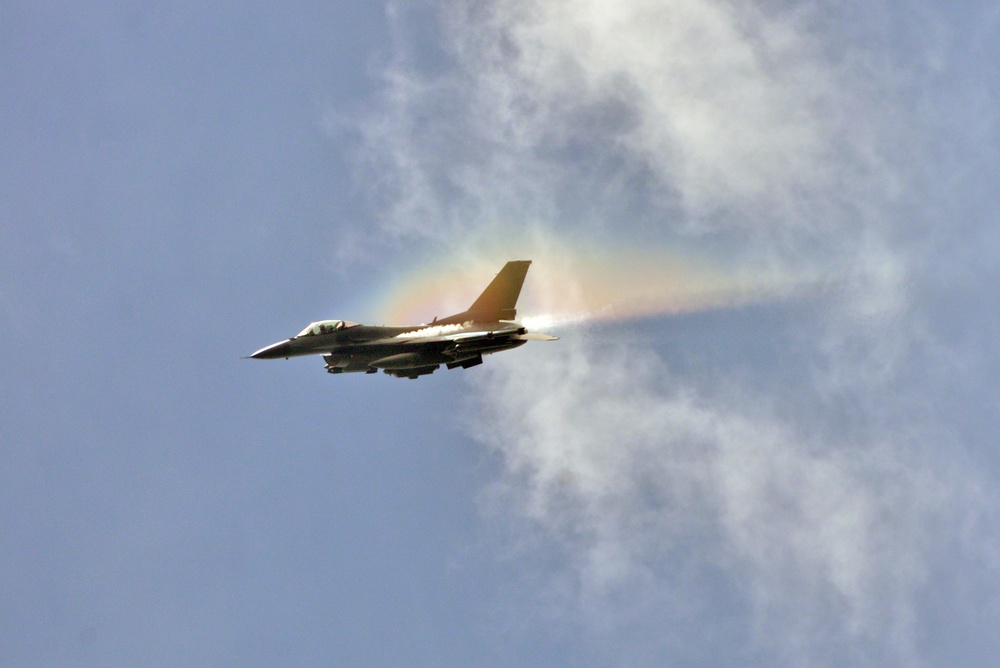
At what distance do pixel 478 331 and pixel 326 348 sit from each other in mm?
9977

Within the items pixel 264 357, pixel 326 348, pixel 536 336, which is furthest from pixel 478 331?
pixel 264 357

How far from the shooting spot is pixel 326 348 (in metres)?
64.7

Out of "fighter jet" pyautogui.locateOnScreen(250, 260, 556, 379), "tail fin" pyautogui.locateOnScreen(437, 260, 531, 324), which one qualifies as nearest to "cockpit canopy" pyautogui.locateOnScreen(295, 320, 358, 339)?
"fighter jet" pyautogui.locateOnScreen(250, 260, 556, 379)

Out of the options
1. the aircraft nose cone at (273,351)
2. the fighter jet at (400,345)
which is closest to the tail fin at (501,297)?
the fighter jet at (400,345)

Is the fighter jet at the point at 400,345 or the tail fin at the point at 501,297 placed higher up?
the tail fin at the point at 501,297

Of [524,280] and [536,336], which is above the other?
[524,280]

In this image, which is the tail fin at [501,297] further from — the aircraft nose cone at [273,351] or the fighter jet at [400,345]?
the aircraft nose cone at [273,351]

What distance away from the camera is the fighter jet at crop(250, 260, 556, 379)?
63406mm

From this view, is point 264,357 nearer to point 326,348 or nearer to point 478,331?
point 326,348

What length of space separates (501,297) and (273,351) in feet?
51.3

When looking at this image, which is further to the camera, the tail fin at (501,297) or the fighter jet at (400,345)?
the tail fin at (501,297)

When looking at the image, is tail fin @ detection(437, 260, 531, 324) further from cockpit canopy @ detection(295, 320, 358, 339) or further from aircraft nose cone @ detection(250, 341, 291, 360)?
aircraft nose cone @ detection(250, 341, 291, 360)

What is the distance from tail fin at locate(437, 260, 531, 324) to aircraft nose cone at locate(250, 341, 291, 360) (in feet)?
37.2

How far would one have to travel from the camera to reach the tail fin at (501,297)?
67375 mm
